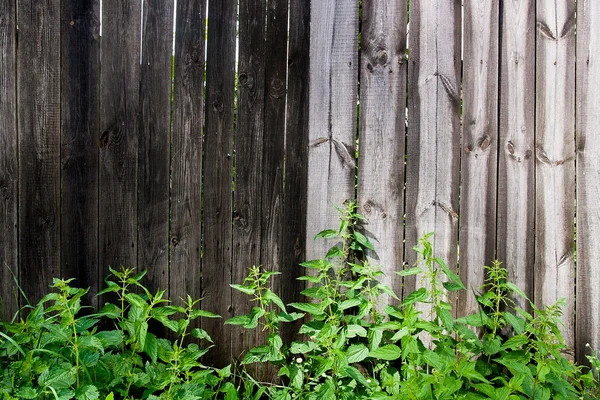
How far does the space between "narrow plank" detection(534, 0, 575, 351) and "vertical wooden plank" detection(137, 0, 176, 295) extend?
5.94 ft

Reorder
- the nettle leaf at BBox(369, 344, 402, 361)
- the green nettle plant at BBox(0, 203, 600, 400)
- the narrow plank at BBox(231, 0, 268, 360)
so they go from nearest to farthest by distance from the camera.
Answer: the green nettle plant at BBox(0, 203, 600, 400) < the nettle leaf at BBox(369, 344, 402, 361) < the narrow plank at BBox(231, 0, 268, 360)

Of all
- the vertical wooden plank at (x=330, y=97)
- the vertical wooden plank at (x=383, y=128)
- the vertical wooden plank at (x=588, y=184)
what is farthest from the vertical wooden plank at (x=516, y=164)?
the vertical wooden plank at (x=330, y=97)

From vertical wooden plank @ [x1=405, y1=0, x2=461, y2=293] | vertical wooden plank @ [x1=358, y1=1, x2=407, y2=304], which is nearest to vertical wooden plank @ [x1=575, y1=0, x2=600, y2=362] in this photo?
vertical wooden plank @ [x1=405, y1=0, x2=461, y2=293]

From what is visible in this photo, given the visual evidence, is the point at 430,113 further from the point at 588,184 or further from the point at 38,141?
the point at 38,141

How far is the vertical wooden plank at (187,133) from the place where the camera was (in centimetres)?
207

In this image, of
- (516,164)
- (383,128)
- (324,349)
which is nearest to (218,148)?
(383,128)

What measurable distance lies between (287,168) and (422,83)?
2.56 ft

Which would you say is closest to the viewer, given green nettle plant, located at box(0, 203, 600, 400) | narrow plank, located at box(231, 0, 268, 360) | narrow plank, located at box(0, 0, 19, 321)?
green nettle plant, located at box(0, 203, 600, 400)

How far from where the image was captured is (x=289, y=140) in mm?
2129

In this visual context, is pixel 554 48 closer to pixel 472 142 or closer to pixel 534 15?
pixel 534 15

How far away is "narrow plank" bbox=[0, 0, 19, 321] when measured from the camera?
1995 millimetres

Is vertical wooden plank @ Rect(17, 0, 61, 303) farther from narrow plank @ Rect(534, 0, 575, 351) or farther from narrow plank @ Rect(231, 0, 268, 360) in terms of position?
narrow plank @ Rect(534, 0, 575, 351)

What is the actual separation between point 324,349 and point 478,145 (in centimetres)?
124

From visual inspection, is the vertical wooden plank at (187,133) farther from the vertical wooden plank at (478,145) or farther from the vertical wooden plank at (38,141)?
the vertical wooden plank at (478,145)
